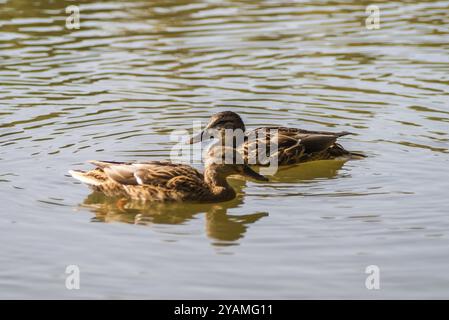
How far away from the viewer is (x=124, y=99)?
50.6 ft

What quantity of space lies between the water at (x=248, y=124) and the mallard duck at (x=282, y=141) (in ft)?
0.69

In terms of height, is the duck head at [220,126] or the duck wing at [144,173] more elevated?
the duck head at [220,126]

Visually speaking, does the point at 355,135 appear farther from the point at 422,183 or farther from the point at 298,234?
the point at 298,234

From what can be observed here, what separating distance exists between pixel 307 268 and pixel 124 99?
7155 mm

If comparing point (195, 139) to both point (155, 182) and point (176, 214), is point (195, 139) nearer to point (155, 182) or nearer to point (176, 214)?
point (155, 182)

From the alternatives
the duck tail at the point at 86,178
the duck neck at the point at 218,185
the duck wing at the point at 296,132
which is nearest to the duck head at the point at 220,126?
the duck wing at the point at 296,132

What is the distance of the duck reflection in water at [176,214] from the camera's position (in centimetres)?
1025

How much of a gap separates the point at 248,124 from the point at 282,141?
1.62 m

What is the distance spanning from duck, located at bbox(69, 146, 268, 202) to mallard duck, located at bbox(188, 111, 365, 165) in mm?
1557

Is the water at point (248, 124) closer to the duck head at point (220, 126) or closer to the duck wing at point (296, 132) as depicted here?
the duck wing at point (296, 132)

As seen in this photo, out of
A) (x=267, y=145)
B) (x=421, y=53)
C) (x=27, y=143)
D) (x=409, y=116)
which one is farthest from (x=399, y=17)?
(x=27, y=143)

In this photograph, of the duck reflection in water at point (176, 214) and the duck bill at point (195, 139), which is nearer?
the duck reflection in water at point (176, 214)

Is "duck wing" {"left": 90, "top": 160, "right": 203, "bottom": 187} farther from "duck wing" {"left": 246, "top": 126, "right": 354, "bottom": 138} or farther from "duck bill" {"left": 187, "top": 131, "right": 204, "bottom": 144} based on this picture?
"duck wing" {"left": 246, "top": 126, "right": 354, "bottom": 138}

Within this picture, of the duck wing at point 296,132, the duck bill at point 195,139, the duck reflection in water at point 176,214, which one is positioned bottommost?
the duck reflection in water at point 176,214
